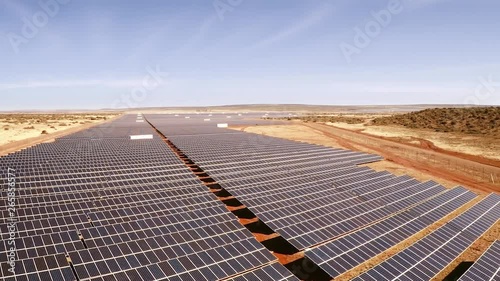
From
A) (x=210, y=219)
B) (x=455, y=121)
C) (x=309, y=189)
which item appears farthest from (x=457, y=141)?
(x=210, y=219)

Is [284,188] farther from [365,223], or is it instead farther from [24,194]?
[24,194]

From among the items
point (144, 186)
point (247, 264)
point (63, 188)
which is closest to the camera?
point (247, 264)

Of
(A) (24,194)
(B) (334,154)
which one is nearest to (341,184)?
(B) (334,154)

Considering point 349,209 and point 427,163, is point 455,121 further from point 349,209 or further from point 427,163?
point 349,209

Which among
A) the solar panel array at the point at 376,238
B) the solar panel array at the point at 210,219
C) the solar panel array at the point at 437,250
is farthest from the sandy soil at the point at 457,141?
the solar panel array at the point at 376,238

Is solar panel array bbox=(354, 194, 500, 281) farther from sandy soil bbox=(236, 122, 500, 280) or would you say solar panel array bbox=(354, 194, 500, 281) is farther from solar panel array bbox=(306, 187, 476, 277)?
solar panel array bbox=(306, 187, 476, 277)

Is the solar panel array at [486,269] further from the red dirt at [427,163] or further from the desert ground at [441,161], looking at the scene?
the red dirt at [427,163]
